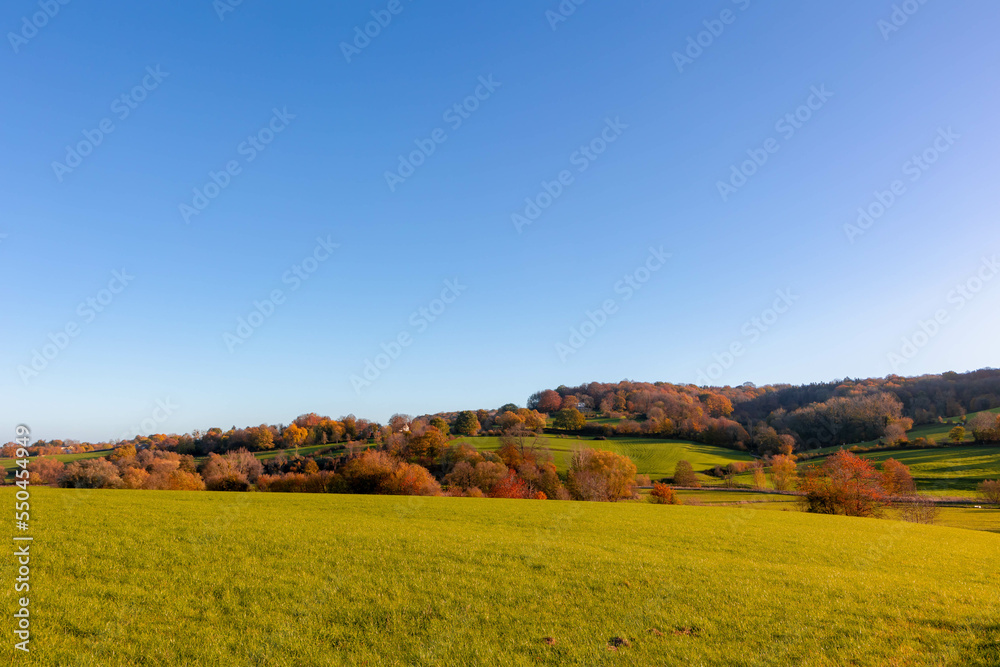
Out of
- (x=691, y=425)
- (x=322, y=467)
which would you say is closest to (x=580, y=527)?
(x=322, y=467)

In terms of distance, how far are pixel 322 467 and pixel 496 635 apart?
91.1 metres

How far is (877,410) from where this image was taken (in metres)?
137

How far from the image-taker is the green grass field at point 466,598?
29.7ft

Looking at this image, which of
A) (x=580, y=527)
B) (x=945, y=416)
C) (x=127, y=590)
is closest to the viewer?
(x=127, y=590)

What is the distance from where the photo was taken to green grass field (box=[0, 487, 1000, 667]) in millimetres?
9062

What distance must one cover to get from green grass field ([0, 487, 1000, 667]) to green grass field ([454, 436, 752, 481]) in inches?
3315

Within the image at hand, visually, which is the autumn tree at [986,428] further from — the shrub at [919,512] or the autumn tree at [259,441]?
the autumn tree at [259,441]

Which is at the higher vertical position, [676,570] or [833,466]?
[676,570]

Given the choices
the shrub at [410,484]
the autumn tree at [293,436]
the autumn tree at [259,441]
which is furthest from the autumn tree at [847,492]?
the autumn tree at [259,441]

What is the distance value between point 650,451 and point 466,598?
119 meters

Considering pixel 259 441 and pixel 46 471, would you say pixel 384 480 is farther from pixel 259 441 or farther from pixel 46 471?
pixel 259 441

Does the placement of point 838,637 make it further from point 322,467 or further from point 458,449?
point 322,467

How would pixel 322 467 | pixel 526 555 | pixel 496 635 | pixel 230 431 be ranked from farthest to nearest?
pixel 230 431
pixel 322 467
pixel 526 555
pixel 496 635

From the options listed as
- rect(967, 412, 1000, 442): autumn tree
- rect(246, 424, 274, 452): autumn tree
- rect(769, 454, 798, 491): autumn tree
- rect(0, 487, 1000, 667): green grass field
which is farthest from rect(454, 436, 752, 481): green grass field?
rect(0, 487, 1000, 667): green grass field
